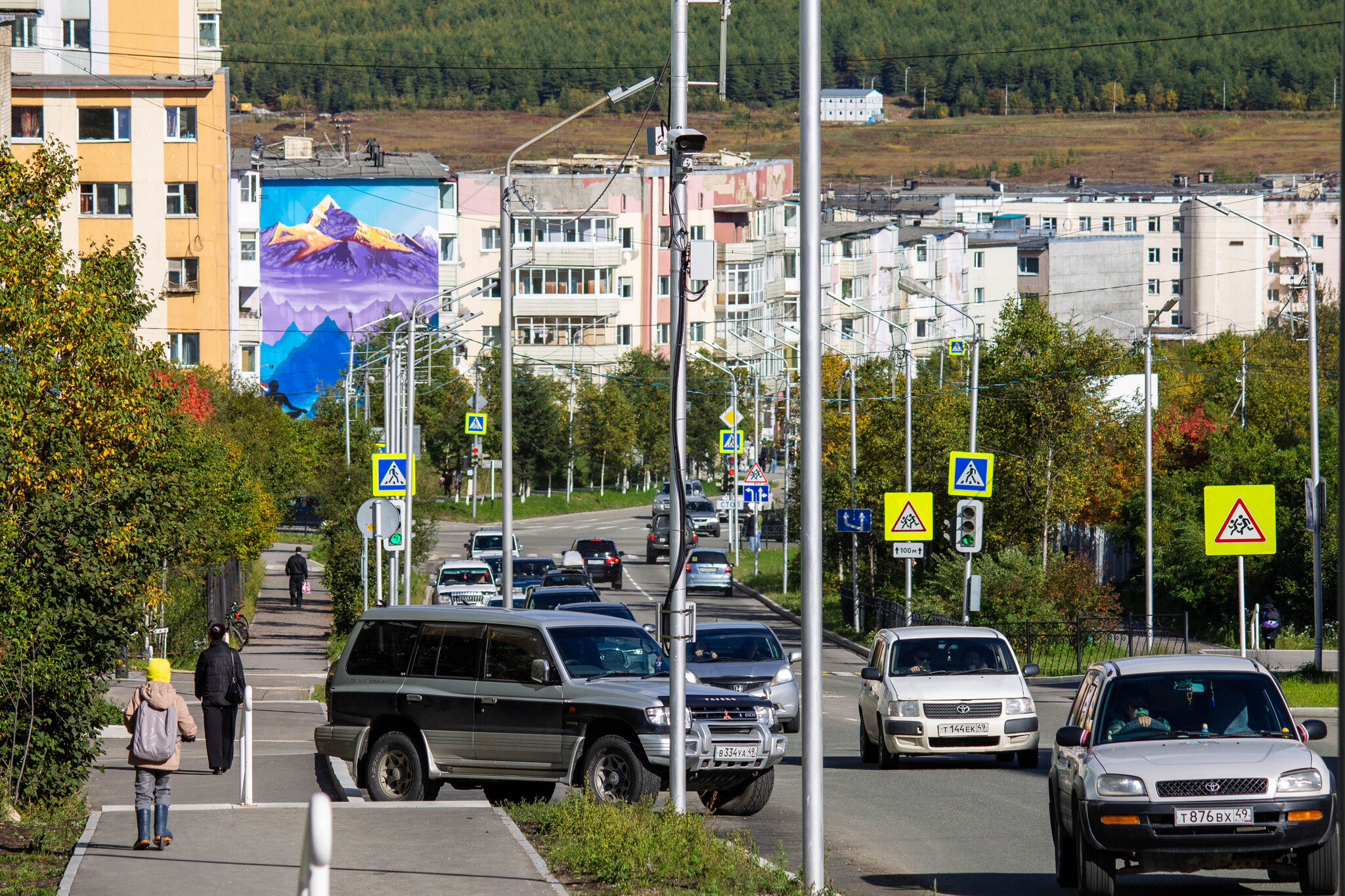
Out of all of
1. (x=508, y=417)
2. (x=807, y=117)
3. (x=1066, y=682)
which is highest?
(x=807, y=117)

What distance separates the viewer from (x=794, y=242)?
129 meters

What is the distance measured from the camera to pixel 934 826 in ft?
48.6

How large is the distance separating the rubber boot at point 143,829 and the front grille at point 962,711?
9.51 metres

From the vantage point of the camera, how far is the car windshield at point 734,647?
79.7 ft

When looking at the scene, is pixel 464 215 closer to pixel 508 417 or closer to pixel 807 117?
pixel 508 417

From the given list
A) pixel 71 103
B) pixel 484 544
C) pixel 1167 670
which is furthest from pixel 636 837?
pixel 71 103

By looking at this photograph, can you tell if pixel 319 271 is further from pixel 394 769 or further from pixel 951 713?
pixel 394 769

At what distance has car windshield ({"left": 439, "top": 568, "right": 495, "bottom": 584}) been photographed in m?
45.6

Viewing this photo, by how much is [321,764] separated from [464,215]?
98.0m

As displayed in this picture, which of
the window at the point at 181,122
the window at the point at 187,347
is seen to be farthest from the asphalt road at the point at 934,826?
the window at the point at 187,347

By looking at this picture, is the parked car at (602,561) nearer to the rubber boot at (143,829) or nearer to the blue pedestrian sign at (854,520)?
the blue pedestrian sign at (854,520)

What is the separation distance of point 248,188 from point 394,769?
311 feet

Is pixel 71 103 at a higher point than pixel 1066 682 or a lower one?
higher

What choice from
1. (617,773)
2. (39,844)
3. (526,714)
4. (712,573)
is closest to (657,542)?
Result: (712,573)
